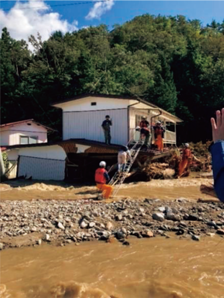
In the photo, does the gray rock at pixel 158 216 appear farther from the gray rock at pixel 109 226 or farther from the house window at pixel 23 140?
the house window at pixel 23 140

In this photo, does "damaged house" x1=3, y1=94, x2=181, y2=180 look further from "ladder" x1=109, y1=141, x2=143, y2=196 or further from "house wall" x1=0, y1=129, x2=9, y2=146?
"house wall" x1=0, y1=129, x2=9, y2=146

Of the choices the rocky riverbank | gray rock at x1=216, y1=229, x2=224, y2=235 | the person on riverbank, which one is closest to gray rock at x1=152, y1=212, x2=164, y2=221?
the rocky riverbank

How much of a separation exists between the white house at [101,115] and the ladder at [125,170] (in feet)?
5.01

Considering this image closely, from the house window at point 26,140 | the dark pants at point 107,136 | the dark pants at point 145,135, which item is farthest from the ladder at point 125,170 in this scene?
the house window at point 26,140

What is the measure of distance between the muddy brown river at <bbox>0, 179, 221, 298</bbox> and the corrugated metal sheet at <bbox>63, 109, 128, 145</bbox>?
12.3 metres

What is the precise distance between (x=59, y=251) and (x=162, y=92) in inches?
1274

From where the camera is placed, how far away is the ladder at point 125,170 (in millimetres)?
15462

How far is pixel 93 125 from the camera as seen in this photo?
2159cm

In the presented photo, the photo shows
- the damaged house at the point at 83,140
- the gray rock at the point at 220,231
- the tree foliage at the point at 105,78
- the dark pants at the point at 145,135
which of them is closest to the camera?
the gray rock at the point at 220,231

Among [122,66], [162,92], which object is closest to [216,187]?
[162,92]

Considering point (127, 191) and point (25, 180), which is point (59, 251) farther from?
point (25, 180)

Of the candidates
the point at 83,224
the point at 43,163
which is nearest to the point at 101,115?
the point at 43,163

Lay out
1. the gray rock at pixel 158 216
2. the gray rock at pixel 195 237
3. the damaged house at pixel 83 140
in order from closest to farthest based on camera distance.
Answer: the gray rock at pixel 195 237 < the gray rock at pixel 158 216 < the damaged house at pixel 83 140

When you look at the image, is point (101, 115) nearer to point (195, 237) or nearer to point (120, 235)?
point (120, 235)
